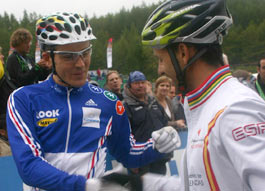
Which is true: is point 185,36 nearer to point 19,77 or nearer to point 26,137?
point 26,137

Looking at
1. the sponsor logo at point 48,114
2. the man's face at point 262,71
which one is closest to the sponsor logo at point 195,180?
the sponsor logo at point 48,114

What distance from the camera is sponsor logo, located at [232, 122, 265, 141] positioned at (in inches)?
47.1

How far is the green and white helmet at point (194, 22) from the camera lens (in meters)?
1.62

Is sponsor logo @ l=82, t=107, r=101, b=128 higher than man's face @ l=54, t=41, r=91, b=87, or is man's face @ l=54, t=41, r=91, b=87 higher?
man's face @ l=54, t=41, r=91, b=87

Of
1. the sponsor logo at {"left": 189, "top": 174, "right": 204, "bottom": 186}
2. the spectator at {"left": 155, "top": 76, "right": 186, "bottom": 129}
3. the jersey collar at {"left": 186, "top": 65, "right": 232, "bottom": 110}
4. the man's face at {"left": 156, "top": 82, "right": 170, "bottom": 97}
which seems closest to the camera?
the sponsor logo at {"left": 189, "top": 174, "right": 204, "bottom": 186}

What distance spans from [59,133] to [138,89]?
3.04m

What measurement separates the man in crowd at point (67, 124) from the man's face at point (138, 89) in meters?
2.50

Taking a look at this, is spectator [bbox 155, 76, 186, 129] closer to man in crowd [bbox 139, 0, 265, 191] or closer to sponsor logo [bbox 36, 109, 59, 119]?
sponsor logo [bbox 36, 109, 59, 119]

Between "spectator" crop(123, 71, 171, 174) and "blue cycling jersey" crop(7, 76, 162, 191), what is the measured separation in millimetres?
2236

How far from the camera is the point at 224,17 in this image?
1.65 metres

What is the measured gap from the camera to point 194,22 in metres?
1.62

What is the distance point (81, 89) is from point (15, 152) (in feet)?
2.38

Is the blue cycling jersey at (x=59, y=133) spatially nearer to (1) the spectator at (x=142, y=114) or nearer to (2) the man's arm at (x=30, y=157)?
(2) the man's arm at (x=30, y=157)

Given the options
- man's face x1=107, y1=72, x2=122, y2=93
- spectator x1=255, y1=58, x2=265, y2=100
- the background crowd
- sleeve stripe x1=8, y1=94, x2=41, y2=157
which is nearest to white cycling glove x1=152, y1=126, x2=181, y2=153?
sleeve stripe x1=8, y1=94, x2=41, y2=157
